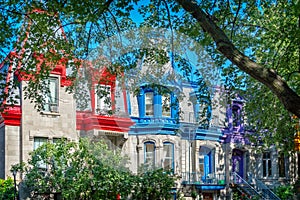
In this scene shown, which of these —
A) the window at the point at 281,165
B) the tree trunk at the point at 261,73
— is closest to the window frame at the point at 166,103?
the tree trunk at the point at 261,73

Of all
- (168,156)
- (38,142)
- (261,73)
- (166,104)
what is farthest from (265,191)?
(261,73)

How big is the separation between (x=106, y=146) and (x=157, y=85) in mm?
1172

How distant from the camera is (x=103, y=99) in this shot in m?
5.54

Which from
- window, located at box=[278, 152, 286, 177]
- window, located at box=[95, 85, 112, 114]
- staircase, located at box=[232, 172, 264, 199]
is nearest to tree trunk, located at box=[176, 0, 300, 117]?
window, located at box=[95, 85, 112, 114]

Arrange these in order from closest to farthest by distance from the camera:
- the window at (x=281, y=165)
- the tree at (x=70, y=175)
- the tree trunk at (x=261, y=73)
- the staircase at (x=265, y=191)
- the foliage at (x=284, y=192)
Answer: the tree trunk at (x=261, y=73) → the tree at (x=70, y=175) → the foliage at (x=284, y=192) → the staircase at (x=265, y=191) → the window at (x=281, y=165)

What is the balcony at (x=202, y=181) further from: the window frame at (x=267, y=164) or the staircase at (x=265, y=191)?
the window frame at (x=267, y=164)

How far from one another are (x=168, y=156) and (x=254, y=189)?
9.58 m

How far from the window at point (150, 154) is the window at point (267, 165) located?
11.0m

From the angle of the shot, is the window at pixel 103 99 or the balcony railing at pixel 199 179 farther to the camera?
the balcony railing at pixel 199 179

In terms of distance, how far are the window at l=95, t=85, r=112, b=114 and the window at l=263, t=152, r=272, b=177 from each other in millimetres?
11249

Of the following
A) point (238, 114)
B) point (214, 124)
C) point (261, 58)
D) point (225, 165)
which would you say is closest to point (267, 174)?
point (225, 165)

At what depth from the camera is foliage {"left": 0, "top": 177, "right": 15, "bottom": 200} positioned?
9.82m

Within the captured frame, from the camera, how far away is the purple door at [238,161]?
15.1 m

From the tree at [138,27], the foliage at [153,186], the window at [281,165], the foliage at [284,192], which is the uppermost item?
the tree at [138,27]
